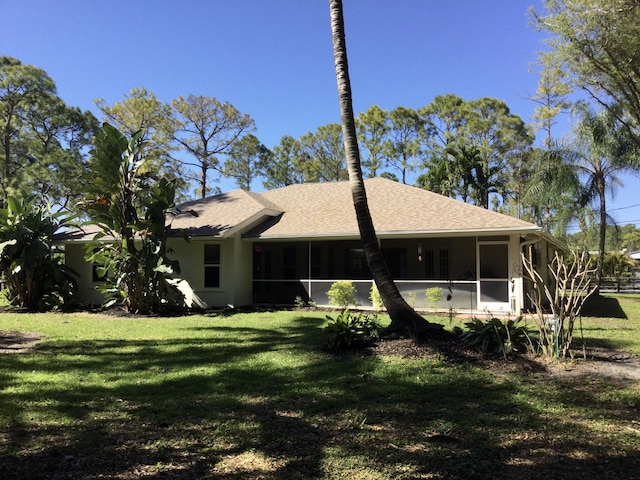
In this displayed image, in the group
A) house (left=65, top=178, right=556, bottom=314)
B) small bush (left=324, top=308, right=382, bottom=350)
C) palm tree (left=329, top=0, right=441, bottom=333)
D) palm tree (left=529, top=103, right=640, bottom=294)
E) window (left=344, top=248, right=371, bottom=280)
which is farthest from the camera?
palm tree (left=529, top=103, right=640, bottom=294)

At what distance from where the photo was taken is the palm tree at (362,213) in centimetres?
823

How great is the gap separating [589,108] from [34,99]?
1284 inches

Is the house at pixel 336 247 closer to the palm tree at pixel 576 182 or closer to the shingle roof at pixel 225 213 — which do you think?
the shingle roof at pixel 225 213

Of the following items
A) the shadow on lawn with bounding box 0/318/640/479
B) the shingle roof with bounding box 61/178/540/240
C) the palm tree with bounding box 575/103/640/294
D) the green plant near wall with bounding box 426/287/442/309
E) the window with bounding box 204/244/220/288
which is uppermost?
the palm tree with bounding box 575/103/640/294

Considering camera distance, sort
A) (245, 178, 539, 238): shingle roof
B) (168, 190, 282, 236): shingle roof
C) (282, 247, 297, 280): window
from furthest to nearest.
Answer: (282, 247, 297, 280): window < (168, 190, 282, 236): shingle roof < (245, 178, 539, 238): shingle roof

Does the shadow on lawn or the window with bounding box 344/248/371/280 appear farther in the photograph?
the window with bounding box 344/248/371/280

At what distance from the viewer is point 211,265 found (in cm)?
1658

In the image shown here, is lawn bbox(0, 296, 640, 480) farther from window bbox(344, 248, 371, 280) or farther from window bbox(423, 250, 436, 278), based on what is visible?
window bbox(423, 250, 436, 278)

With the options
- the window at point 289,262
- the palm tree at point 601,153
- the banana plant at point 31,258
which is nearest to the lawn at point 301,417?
the banana plant at point 31,258

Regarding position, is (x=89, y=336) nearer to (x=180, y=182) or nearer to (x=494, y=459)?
(x=494, y=459)

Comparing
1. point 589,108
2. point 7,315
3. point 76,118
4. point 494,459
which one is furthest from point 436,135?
point 494,459

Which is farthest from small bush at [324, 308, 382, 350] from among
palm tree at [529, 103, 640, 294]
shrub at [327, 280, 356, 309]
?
palm tree at [529, 103, 640, 294]

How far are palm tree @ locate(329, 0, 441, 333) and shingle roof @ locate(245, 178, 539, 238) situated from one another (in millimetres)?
6344

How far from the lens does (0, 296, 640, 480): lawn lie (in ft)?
12.0
